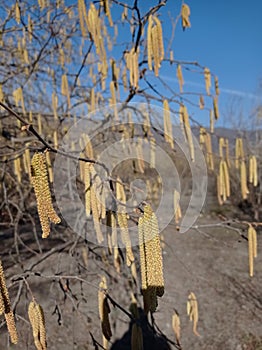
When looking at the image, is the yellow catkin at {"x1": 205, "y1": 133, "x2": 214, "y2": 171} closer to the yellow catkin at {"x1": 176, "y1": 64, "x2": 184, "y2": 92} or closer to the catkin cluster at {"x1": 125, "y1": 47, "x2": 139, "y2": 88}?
the yellow catkin at {"x1": 176, "y1": 64, "x2": 184, "y2": 92}

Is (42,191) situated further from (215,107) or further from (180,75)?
(215,107)

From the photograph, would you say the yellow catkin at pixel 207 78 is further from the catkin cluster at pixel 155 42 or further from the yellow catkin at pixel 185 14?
the catkin cluster at pixel 155 42

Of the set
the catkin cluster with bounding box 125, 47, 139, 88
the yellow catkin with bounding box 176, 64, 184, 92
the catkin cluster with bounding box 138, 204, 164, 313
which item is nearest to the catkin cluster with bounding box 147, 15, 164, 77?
the catkin cluster with bounding box 125, 47, 139, 88

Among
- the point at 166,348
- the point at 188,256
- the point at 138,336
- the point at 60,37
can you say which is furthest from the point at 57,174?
the point at 188,256

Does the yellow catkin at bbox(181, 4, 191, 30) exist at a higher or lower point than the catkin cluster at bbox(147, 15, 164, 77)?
higher

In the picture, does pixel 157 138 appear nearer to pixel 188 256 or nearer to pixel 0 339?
pixel 0 339

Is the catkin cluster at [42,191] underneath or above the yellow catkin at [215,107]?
underneath

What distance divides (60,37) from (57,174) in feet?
3.31

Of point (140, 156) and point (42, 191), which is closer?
point (42, 191)

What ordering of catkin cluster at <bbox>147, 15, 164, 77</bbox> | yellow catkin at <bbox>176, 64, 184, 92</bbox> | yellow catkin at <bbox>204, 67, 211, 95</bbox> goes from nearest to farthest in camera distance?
1. catkin cluster at <bbox>147, 15, 164, 77</bbox>
2. yellow catkin at <bbox>176, 64, 184, 92</bbox>
3. yellow catkin at <bbox>204, 67, 211, 95</bbox>

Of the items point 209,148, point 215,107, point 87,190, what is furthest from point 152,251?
point 209,148

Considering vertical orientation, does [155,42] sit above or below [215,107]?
above

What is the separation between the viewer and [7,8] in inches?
83.7

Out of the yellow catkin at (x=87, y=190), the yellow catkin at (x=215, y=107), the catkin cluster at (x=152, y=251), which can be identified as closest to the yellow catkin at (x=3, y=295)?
the catkin cluster at (x=152, y=251)
